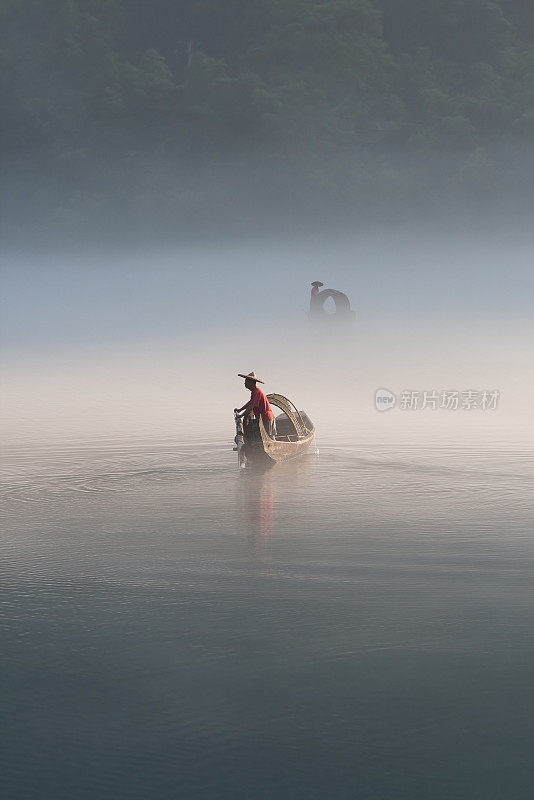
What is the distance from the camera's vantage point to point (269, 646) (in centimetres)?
988

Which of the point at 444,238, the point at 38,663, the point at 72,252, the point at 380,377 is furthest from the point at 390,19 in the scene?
the point at 38,663

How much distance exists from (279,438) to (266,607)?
413 inches

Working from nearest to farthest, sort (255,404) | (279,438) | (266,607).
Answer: (266,607), (255,404), (279,438)

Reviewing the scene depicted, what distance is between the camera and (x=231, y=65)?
90062 mm

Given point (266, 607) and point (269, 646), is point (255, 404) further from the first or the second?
point (269, 646)

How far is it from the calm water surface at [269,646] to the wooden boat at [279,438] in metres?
3.03

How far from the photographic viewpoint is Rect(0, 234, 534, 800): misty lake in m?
7.93

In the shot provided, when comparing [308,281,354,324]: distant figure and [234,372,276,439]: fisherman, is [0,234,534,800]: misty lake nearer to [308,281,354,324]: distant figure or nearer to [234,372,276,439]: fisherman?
[234,372,276,439]: fisherman

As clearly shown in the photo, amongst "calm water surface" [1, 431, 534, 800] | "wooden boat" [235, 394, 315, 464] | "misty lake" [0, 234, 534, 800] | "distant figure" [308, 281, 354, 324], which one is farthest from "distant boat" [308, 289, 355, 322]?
"calm water surface" [1, 431, 534, 800]

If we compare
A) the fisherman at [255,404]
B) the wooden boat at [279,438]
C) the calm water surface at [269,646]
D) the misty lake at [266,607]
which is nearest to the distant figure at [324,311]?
the misty lake at [266,607]

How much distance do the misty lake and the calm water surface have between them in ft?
0.09

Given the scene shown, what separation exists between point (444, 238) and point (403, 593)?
87989 mm

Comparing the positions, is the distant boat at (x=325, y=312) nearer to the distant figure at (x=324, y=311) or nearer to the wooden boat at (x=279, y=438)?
the distant figure at (x=324, y=311)

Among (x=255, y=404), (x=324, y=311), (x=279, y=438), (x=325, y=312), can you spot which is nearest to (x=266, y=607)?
(x=255, y=404)
